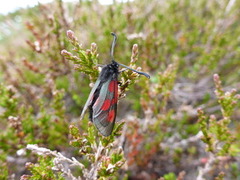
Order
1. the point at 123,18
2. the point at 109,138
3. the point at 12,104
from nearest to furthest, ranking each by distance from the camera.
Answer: the point at 109,138 → the point at 12,104 → the point at 123,18

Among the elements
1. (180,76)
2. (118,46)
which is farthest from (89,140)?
(180,76)

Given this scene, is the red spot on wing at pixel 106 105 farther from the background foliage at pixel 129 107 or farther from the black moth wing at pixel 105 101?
the background foliage at pixel 129 107

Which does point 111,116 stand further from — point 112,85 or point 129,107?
point 129,107

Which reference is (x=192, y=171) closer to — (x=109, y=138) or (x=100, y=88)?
(x=109, y=138)

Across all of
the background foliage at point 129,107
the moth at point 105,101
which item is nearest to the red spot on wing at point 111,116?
the moth at point 105,101

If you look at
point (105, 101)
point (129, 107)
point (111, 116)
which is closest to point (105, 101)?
point (105, 101)

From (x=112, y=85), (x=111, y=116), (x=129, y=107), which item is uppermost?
(x=129, y=107)

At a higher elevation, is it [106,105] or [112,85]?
[112,85]
